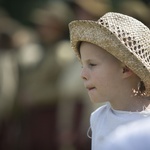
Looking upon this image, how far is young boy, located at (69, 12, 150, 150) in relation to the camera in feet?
6.40

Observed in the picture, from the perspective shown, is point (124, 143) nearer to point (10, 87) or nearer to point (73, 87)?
point (73, 87)

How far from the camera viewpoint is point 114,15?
1.99m

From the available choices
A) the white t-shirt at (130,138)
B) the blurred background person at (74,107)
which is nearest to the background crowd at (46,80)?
the blurred background person at (74,107)

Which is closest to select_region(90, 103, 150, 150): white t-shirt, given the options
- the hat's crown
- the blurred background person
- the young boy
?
the young boy

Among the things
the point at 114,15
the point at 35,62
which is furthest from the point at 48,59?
the point at 114,15

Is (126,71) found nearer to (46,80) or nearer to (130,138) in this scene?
(130,138)

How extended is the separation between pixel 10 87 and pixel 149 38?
9.08 feet

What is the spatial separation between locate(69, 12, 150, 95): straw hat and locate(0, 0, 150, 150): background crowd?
228 cm

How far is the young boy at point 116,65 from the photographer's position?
1.95m

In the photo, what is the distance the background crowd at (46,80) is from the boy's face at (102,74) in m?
2.26

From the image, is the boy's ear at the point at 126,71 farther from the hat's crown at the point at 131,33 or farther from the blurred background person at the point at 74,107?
the blurred background person at the point at 74,107

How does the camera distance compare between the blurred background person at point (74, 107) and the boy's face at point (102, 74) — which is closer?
the boy's face at point (102, 74)

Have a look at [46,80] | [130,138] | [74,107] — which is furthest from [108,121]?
[46,80]

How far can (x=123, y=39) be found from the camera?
1951 mm
